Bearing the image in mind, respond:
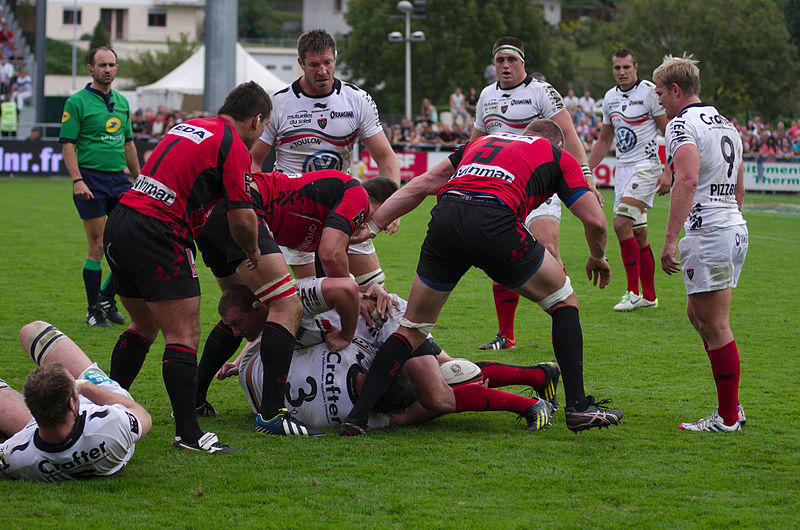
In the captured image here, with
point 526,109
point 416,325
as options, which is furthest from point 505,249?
point 526,109

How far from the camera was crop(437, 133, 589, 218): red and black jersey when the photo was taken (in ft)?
18.1

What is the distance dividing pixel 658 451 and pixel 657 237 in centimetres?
1240

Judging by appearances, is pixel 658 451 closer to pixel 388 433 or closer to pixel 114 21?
pixel 388 433

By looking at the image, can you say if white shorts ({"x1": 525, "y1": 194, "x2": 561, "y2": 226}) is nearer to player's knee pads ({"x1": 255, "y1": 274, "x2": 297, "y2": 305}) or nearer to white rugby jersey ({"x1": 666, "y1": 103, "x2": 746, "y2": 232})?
white rugby jersey ({"x1": 666, "y1": 103, "x2": 746, "y2": 232})

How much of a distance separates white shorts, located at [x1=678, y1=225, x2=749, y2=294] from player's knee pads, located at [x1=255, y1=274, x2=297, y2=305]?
2346 millimetres

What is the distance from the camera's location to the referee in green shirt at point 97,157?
9133 mm

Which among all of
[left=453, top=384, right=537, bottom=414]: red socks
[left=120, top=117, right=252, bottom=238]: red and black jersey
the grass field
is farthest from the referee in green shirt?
[left=453, top=384, right=537, bottom=414]: red socks

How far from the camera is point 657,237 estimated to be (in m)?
17.1

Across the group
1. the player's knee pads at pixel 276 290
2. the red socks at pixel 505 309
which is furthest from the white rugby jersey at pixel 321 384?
Result: the red socks at pixel 505 309

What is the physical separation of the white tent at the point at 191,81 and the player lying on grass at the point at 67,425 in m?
24.8

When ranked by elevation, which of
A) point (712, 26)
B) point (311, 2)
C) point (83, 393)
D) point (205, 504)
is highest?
point (311, 2)

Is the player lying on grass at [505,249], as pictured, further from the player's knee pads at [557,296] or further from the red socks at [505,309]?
the red socks at [505,309]

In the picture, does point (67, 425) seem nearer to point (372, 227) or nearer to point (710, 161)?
point (372, 227)

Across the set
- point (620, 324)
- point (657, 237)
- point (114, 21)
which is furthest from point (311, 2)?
point (620, 324)
